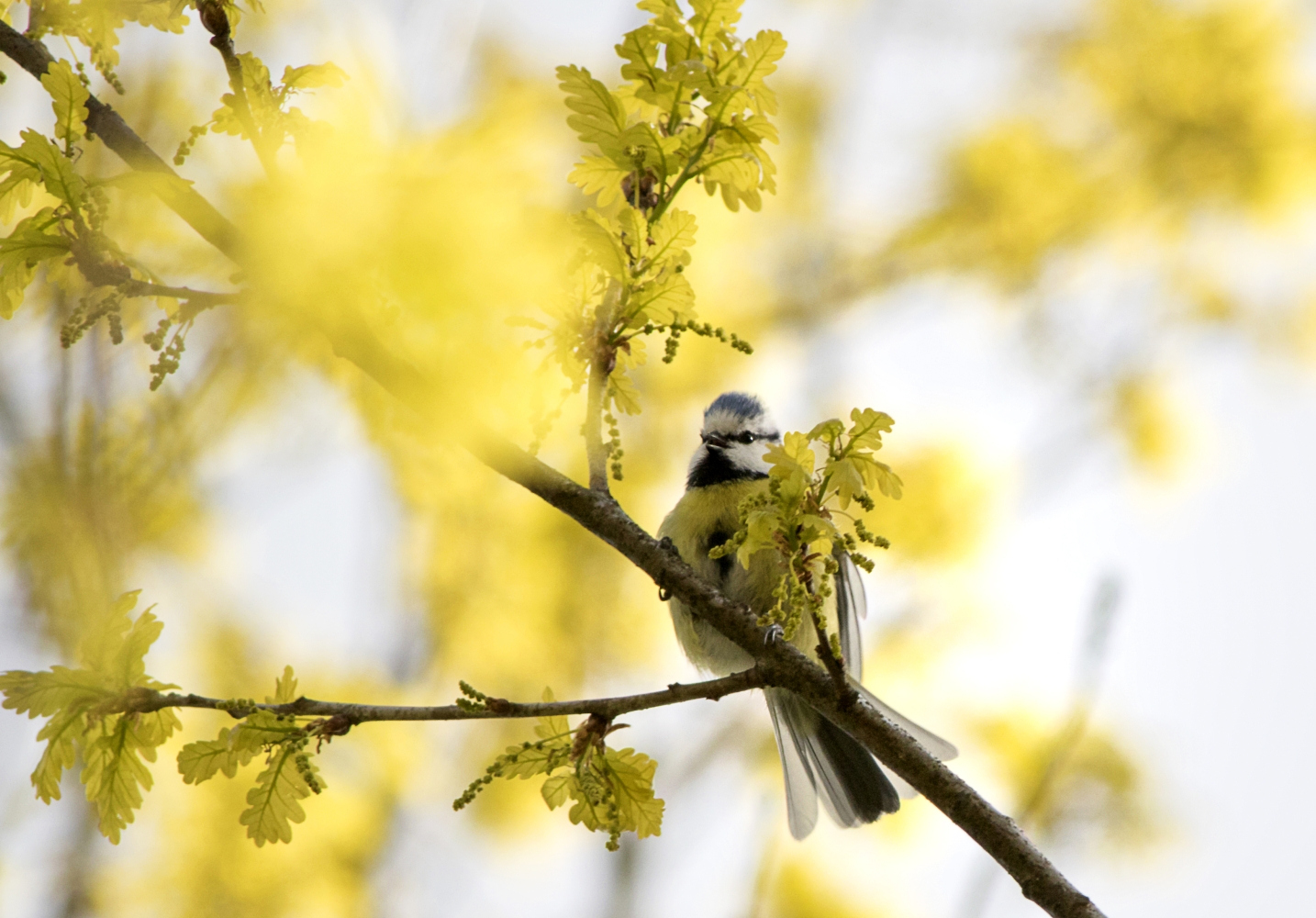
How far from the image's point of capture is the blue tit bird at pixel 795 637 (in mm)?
2482

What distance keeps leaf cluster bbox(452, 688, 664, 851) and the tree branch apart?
5cm

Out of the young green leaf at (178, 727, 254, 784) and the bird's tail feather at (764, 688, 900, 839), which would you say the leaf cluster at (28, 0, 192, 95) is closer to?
the young green leaf at (178, 727, 254, 784)

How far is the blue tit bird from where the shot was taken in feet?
8.14

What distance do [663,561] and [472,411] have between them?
0.29 metres

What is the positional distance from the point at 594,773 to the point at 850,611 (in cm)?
154

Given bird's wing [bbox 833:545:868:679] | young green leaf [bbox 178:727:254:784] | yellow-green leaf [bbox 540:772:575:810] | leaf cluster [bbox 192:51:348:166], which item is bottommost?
young green leaf [bbox 178:727:254:784]

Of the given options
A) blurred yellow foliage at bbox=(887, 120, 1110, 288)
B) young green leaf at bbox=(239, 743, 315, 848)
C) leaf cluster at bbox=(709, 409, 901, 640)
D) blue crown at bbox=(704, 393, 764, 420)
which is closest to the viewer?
leaf cluster at bbox=(709, 409, 901, 640)

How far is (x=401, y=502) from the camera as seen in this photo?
5.31 m

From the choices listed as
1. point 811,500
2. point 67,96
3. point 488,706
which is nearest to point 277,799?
point 488,706

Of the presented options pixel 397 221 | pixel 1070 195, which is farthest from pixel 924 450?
pixel 397 221

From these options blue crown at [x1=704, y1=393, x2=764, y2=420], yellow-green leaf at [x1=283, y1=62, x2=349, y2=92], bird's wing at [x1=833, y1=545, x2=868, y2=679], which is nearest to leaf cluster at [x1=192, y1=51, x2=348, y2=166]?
yellow-green leaf at [x1=283, y1=62, x2=349, y2=92]

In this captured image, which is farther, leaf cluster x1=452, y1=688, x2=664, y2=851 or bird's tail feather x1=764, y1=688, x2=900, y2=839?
bird's tail feather x1=764, y1=688, x2=900, y2=839

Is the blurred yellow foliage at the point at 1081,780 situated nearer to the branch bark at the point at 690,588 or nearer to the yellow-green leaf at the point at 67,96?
the branch bark at the point at 690,588

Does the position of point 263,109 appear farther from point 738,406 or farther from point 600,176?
point 738,406
